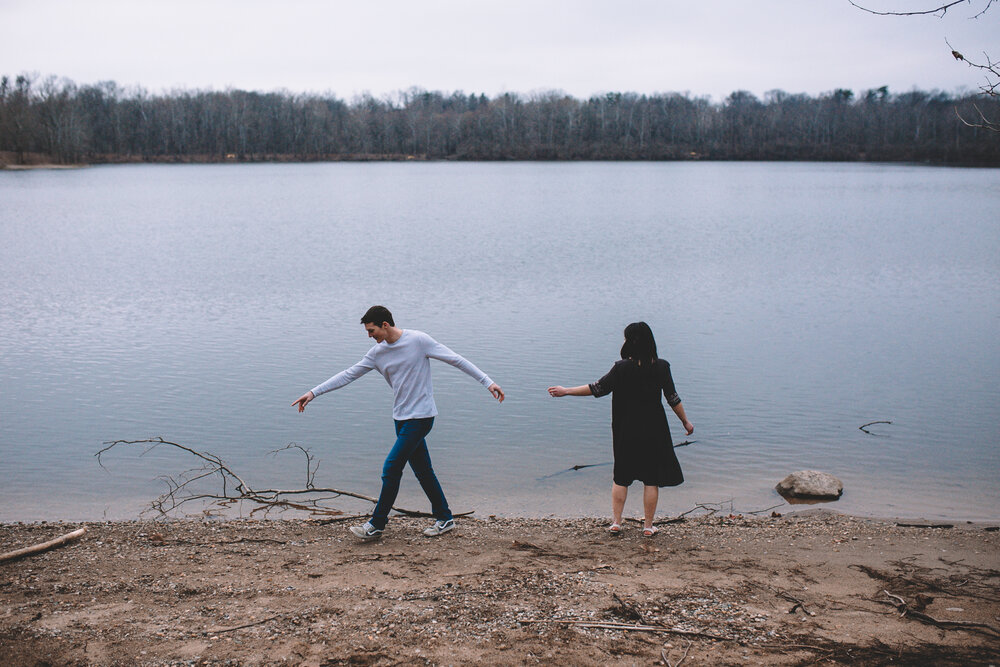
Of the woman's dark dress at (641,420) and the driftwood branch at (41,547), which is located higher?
the woman's dark dress at (641,420)

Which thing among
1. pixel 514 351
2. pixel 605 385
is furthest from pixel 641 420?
pixel 514 351

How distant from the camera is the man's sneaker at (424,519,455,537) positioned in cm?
713

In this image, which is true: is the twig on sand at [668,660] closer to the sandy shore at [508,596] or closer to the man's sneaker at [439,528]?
the sandy shore at [508,596]

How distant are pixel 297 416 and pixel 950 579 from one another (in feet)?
31.5

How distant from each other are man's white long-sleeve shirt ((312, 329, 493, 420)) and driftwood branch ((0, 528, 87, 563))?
2538 millimetres

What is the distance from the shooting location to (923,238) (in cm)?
3575

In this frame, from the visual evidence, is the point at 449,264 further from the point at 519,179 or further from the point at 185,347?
the point at 519,179

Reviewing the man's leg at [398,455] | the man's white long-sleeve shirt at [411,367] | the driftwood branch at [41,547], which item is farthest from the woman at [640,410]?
the driftwood branch at [41,547]

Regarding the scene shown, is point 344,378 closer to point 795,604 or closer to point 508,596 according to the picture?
point 508,596

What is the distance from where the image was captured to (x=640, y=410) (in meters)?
6.68

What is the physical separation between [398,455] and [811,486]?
5.25m

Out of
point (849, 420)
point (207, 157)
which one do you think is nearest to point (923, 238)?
point (849, 420)

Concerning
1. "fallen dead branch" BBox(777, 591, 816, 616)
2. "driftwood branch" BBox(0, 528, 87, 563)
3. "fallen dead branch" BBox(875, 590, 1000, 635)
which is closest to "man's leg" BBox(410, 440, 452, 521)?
"fallen dead branch" BBox(777, 591, 816, 616)

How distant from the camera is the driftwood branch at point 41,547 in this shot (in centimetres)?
640
